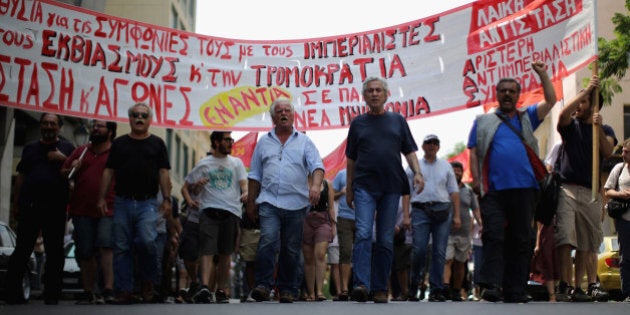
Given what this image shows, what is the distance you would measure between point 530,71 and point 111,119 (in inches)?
170

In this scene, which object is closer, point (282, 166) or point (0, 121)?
point (282, 166)

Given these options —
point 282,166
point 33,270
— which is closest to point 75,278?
point 33,270

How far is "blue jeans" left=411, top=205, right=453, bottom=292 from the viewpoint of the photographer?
1166 cm

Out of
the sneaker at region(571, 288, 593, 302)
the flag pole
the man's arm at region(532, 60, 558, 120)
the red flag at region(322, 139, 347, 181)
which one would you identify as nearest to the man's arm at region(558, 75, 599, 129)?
the flag pole

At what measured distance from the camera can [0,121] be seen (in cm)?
2047

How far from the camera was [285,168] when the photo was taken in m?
9.42

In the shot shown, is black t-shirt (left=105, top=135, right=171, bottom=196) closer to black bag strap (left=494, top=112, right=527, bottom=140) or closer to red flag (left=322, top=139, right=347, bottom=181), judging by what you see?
black bag strap (left=494, top=112, right=527, bottom=140)

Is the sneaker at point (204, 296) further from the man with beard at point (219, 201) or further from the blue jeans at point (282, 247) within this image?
the blue jeans at point (282, 247)

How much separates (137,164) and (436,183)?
3.94 m

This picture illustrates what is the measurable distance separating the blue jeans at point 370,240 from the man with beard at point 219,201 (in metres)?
2.38

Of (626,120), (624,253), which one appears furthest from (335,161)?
(626,120)

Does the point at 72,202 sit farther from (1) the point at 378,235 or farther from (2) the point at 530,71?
(2) the point at 530,71

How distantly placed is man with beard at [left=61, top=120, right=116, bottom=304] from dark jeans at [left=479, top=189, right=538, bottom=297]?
3680 millimetres

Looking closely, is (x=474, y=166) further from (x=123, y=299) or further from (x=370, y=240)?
(x=123, y=299)
